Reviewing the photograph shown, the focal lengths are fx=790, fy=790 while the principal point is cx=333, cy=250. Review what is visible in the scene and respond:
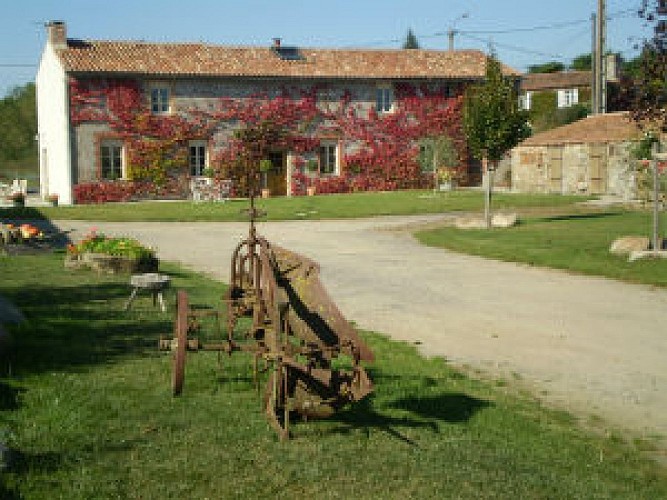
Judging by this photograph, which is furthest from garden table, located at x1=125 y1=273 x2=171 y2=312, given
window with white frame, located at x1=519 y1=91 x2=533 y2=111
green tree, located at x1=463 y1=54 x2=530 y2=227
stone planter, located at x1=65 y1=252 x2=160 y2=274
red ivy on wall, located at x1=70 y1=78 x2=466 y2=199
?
window with white frame, located at x1=519 y1=91 x2=533 y2=111

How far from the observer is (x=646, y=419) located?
6.56 metres

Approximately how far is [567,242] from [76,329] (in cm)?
1241

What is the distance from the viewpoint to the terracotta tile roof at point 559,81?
56.4 m

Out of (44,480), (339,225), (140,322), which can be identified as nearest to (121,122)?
(339,225)

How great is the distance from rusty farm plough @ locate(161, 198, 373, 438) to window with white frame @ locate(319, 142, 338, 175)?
107ft

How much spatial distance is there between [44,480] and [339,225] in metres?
19.5

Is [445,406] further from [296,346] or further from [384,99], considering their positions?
[384,99]

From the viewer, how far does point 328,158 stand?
128ft

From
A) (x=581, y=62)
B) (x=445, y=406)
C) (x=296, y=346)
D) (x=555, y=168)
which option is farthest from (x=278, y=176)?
(x=581, y=62)

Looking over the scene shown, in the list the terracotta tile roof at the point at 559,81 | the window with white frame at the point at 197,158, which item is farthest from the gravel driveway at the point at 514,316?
the terracotta tile roof at the point at 559,81

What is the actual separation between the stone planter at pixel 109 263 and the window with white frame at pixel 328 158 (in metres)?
25.7

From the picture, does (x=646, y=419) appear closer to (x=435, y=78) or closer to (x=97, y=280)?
(x=97, y=280)

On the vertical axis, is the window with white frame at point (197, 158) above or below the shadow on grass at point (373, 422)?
above

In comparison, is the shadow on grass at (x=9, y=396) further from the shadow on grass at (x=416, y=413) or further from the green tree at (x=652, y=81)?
the green tree at (x=652, y=81)
